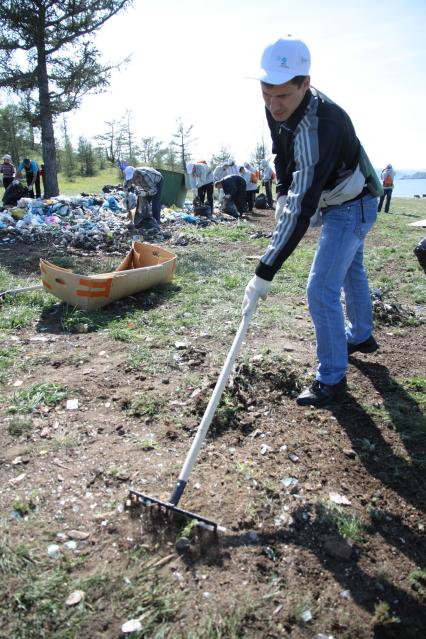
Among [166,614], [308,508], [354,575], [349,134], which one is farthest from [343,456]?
[349,134]

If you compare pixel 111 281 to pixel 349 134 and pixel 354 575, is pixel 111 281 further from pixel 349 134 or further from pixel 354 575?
pixel 354 575

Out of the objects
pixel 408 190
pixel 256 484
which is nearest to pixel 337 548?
pixel 256 484

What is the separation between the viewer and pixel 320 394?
294 centimetres

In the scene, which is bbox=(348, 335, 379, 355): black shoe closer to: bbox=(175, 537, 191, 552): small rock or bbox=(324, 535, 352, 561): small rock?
bbox=(324, 535, 352, 561): small rock

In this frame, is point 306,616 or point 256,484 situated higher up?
point 256,484

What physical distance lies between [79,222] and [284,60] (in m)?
9.14

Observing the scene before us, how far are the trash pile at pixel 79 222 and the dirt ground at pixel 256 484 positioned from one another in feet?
19.3

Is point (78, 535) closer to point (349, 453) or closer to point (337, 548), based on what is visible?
point (337, 548)

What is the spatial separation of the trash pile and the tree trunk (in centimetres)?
304

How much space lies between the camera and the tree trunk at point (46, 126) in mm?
14805

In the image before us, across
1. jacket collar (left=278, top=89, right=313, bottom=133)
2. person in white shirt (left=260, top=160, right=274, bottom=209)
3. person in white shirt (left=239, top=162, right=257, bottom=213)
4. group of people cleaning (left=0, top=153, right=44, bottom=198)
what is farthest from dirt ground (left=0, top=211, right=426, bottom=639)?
person in white shirt (left=260, top=160, right=274, bottom=209)

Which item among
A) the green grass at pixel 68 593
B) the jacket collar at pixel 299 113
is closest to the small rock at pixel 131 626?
the green grass at pixel 68 593

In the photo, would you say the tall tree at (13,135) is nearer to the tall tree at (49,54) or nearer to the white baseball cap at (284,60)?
the tall tree at (49,54)

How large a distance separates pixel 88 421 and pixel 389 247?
748 cm
